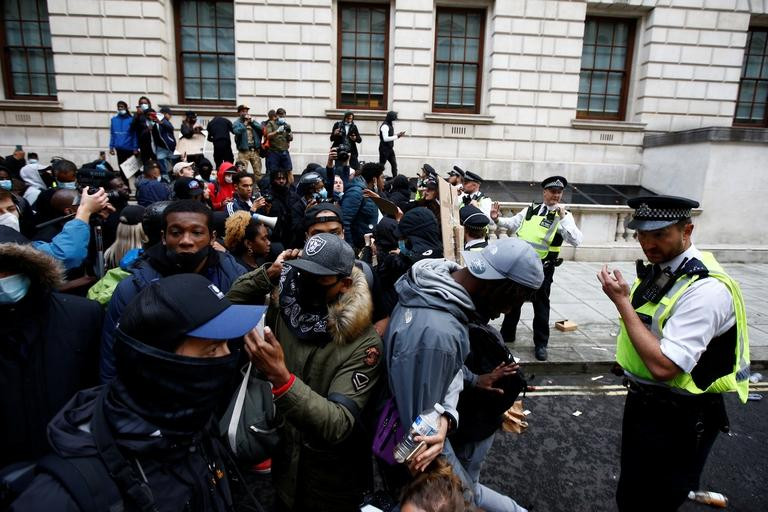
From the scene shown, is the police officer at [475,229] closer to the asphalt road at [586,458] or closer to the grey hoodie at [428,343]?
the asphalt road at [586,458]

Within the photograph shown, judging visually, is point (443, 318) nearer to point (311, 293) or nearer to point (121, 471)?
point (311, 293)

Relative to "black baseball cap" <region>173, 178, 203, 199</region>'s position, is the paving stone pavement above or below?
below

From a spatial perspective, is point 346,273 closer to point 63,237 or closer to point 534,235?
point 63,237

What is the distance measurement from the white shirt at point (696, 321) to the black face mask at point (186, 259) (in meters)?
2.73

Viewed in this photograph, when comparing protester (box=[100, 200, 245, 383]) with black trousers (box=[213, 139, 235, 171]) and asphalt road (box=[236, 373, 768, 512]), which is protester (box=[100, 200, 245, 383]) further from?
black trousers (box=[213, 139, 235, 171])

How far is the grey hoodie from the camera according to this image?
1.91 m

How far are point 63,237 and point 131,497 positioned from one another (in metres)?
2.20

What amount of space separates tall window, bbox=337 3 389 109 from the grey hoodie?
13.9m

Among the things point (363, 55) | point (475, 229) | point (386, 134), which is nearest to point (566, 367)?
point (475, 229)

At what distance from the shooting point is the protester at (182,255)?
260 cm

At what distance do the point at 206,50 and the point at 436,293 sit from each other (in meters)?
15.4

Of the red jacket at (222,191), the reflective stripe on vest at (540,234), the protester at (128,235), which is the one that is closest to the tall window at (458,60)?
the red jacket at (222,191)

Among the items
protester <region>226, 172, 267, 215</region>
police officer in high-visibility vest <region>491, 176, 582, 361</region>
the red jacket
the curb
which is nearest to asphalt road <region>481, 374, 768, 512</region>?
the curb

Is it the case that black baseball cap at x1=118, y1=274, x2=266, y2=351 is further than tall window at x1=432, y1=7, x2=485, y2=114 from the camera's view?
No
